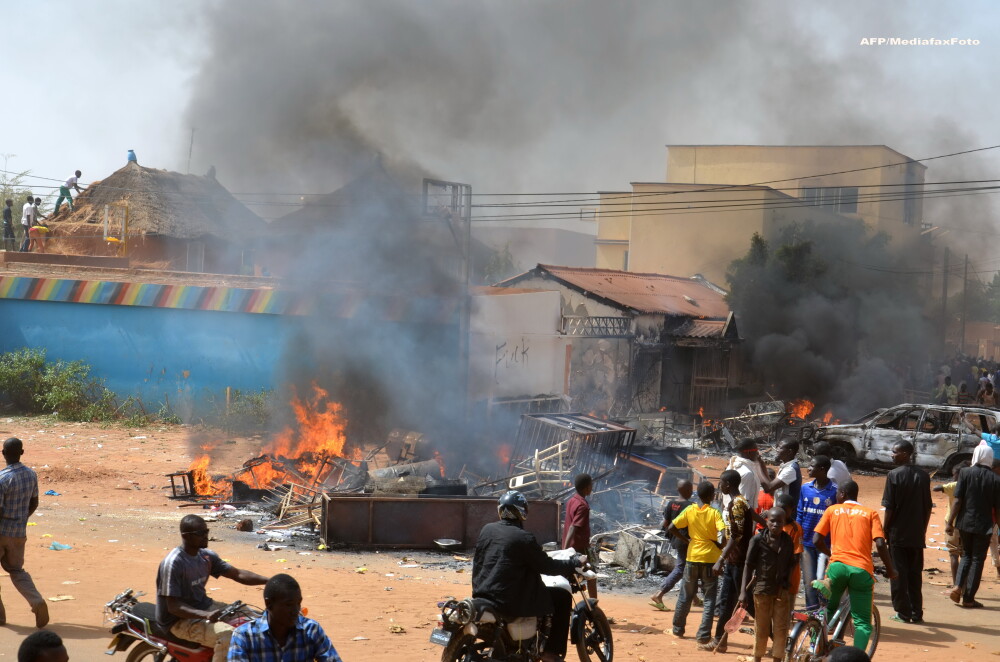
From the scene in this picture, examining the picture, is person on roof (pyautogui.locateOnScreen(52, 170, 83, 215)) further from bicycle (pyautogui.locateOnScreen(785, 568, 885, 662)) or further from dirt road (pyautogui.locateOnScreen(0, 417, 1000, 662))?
bicycle (pyautogui.locateOnScreen(785, 568, 885, 662))

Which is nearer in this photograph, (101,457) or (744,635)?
(744,635)

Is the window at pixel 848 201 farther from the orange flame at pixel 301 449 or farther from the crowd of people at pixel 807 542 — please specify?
the crowd of people at pixel 807 542

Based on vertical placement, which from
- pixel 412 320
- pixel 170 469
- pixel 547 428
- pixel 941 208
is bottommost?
pixel 170 469

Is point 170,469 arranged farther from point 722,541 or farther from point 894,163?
point 894,163

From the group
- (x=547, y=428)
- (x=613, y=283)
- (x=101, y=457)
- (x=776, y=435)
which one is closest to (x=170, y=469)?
Answer: (x=101, y=457)

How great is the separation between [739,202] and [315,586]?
36527 millimetres

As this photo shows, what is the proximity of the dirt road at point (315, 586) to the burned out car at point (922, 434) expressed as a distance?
356 cm

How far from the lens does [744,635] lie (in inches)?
309

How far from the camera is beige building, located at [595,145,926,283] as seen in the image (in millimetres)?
42344

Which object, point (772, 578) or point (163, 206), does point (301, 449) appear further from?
point (163, 206)

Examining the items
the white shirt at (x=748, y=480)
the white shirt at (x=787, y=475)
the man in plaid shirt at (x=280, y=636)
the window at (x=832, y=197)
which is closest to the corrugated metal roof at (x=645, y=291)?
the window at (x=832, y=197)

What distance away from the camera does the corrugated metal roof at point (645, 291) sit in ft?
96.8

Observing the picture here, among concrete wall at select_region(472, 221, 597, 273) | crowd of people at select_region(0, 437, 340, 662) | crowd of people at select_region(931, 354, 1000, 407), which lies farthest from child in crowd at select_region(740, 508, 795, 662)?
concrete wall at select_region(472, 221, 597, 273)

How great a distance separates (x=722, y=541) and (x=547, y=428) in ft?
29.3
